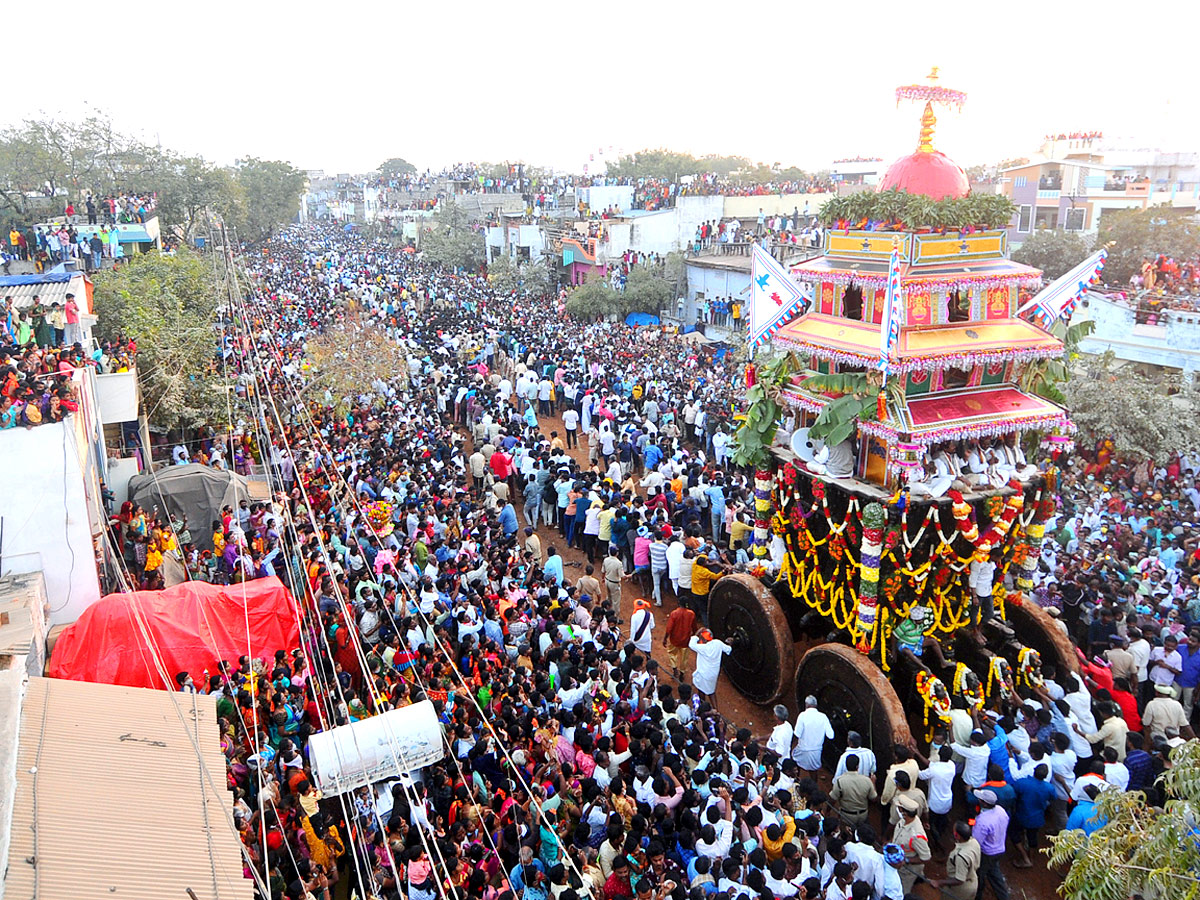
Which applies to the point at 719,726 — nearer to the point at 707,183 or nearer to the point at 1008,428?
the point at 1008,428

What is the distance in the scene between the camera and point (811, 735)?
26.6 ft

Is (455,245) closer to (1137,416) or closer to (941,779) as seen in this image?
(1137,416)

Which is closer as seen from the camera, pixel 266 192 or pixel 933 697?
pixel 933 697

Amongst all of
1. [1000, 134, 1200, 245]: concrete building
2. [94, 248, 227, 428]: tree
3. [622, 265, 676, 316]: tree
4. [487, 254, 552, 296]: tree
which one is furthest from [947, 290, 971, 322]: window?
[487, 254, 552, 296]: tree

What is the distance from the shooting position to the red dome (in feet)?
27.3

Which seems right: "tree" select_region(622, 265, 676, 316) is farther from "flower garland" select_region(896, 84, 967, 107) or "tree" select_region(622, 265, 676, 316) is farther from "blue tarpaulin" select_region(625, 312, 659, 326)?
"flower garland" select_region(896, 84, 967, 107)

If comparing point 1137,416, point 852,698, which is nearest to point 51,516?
point 852,698

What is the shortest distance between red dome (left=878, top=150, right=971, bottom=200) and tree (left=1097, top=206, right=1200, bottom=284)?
58.5 ft

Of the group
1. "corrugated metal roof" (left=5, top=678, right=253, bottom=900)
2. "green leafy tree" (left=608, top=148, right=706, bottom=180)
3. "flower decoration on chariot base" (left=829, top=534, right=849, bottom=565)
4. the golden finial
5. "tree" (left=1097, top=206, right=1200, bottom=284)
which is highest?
"green leafy tree" (left=608, top=148, right=706, bottom=180)

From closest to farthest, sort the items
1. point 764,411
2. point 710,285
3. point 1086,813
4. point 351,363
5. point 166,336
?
point 1086,813 → point 764,411 → point 166,336 → point 351,363 → point 710,285

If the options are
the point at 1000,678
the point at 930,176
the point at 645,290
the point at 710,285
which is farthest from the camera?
the point at 645,290

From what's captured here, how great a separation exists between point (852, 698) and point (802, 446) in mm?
2694

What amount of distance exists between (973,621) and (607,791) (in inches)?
174

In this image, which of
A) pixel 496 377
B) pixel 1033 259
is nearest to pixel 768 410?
pixel 496 377
